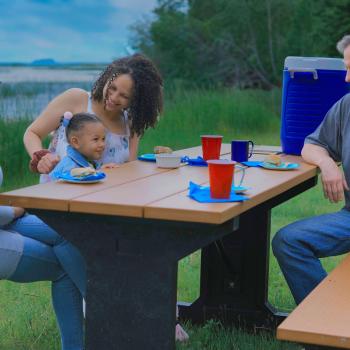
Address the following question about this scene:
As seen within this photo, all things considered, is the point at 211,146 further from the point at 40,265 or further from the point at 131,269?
the point at 131,269

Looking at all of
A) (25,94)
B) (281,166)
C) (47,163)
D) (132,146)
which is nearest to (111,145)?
(132,146)

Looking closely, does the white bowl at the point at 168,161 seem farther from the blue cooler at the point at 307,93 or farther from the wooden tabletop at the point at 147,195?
the blue cooler at the point at 307,93

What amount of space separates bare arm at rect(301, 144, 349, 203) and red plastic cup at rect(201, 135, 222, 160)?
1.36ft

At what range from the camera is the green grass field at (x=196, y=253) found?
3816 millimetres

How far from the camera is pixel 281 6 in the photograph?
19.9 m

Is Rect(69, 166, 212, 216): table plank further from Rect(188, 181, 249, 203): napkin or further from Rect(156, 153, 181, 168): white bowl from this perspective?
Rect(156, 153, 181, 168): white bowl

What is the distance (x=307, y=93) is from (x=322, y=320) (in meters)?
1.91

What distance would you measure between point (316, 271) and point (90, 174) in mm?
994

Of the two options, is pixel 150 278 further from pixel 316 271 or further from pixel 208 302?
pixel 208 302

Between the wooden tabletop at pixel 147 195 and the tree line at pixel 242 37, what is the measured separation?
1602 centimetres

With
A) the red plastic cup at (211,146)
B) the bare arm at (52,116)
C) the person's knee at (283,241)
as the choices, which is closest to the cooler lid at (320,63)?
the red plastic cup at (211,146)

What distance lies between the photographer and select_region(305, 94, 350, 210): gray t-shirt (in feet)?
11.6

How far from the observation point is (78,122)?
3.44m

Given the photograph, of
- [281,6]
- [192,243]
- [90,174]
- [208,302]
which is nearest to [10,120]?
[208,302]
